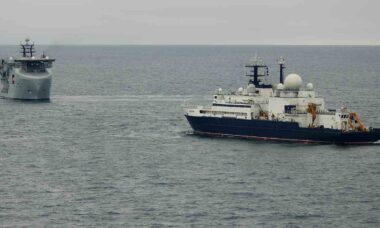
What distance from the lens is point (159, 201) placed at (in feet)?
237

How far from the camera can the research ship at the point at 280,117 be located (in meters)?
102

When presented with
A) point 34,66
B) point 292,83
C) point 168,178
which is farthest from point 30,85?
point 168,178

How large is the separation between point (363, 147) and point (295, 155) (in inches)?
373

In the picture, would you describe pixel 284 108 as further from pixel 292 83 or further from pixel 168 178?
pixel 168 178

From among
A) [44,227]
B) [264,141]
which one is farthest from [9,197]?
[264,141]

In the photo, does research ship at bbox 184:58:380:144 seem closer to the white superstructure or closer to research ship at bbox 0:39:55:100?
the white superstructure

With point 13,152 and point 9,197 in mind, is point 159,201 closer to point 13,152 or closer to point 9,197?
point 9,197

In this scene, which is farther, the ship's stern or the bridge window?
the bridge window

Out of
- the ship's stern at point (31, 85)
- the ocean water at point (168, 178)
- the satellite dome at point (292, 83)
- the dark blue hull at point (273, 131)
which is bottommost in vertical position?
the ocean water at point (168, 178)

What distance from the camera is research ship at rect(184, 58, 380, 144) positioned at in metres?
102

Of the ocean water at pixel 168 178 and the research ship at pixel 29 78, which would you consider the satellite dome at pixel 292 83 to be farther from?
the research ship at pixel 29 78

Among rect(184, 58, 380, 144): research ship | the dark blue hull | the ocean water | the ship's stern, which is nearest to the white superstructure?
rect(184, 58, 380, 144): research ship

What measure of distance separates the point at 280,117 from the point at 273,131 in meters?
2.10

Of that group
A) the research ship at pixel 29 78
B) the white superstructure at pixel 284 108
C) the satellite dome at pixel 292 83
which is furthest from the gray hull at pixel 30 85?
the satellite dome at pixel 292 83
